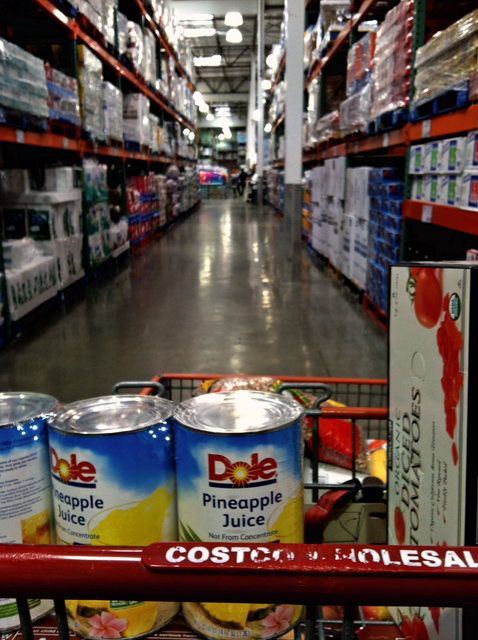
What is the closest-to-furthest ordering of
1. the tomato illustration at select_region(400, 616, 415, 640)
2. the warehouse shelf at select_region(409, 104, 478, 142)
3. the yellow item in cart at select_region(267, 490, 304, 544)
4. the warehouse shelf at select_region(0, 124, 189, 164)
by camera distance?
the yellow item in cart at select_region(267, 490, 304, 544) < the tomato illustration at select_region(400, 616, 415, 640) < the warehouse shelf at select_region(409, 104, 478, 142) < the warehouse shelf at select_region(0, 124, 189, 164)

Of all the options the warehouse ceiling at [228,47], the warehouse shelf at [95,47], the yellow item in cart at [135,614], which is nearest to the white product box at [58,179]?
the warehouse shelf at [95,47]

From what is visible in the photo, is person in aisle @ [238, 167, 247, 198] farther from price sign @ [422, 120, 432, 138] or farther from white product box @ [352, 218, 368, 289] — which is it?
price sign @ [422, 120, 432, 138]

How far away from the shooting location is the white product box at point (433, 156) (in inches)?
137

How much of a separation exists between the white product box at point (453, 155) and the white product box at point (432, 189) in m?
0.19

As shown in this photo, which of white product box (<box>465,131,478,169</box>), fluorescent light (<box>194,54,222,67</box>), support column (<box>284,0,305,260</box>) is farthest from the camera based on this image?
fluorescent light (<box>194,54,222,67</box>)

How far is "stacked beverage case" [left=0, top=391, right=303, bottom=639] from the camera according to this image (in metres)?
0.93

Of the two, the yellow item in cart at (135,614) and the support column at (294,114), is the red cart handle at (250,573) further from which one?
the support column at (294,114)

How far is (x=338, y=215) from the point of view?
22.5 ft

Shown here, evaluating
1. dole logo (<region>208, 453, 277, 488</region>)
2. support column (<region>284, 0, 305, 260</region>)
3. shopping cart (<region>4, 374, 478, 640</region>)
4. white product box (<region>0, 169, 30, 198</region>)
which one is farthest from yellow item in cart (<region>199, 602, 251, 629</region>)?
support column (<region>284, 0, 305, 260</region>)

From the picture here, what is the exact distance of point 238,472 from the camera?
919 millimetres

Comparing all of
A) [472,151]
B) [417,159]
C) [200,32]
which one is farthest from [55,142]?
[200,32]

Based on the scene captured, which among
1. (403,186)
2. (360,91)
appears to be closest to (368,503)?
(403,186)

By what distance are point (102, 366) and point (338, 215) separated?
3978mm

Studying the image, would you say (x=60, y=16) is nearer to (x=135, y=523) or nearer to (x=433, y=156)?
(x=433, y=156)
